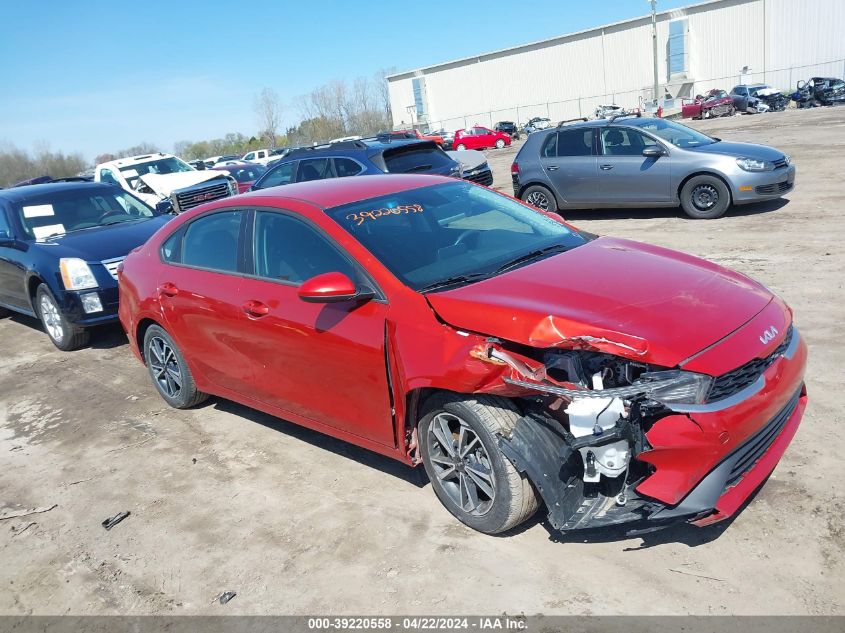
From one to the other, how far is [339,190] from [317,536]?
2142mm

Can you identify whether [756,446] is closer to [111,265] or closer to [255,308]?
[255,308]

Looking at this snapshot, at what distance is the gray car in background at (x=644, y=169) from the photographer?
10.1 metres

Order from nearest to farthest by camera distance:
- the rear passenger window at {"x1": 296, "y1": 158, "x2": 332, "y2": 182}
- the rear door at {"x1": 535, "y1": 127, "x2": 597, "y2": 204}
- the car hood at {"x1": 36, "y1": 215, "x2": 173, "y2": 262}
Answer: the car hood at {"x1": 36, "y1": 215, "x2": 173, "y2": 262}, the rear door at {"x1": 535, "y1": 127, "x2": 597, "y2": 204}, the rear passenger window at {"x1": 296, "y1": 158, "x2": 332, "y2": 182}

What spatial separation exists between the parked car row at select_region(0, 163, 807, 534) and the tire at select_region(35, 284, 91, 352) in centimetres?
249

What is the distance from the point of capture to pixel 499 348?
3164 millimetres

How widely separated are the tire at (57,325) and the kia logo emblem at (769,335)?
6.85 m

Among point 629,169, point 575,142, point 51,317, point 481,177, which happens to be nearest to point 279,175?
point 481,177

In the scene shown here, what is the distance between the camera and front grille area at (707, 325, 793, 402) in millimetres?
2932

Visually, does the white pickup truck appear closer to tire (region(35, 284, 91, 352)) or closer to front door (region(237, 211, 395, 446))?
tire (region(35, 284, 91, 352))

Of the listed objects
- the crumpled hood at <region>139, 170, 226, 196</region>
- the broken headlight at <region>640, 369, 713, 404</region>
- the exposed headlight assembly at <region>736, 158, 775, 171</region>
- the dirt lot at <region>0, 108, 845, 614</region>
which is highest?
the crumpled hood at <region>139, 170, 226, 196</region>

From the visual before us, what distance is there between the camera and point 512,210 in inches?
185

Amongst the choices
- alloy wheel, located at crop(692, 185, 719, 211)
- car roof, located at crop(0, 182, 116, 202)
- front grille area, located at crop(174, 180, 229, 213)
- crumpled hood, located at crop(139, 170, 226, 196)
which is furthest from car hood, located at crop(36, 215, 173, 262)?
crumpled hood, located at crop(139, 170, 226, 196)

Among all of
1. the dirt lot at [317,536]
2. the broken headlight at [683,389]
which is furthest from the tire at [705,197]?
the broken headlight at [683,389]

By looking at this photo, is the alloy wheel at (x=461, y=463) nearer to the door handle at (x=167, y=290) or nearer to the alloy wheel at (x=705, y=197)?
the door handle at (x=167, y=290)
